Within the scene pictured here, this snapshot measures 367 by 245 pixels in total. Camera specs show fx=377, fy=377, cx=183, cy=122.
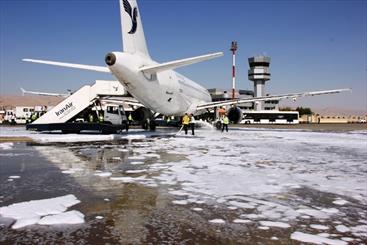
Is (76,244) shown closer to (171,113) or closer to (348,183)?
(348,183)

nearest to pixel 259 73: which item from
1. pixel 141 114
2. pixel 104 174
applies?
pixel 141 114

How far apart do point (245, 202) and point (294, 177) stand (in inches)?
115

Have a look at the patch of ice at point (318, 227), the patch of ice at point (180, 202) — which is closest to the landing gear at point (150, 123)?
the patch of ice at point (180, 202)

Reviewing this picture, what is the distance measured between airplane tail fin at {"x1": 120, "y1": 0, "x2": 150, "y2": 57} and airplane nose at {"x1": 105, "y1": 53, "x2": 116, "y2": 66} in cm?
238

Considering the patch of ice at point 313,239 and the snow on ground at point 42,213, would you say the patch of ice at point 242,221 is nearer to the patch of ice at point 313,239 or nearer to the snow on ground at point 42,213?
the patch of ice at point 313,239

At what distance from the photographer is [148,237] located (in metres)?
4.39

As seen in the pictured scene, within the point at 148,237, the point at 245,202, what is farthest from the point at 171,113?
the point at 148,237

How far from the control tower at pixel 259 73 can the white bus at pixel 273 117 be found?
58.5m

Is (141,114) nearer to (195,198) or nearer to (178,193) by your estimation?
(178,193)

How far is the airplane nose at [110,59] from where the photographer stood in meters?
18.2

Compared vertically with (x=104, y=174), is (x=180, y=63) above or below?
above

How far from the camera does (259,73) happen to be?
5330 inches

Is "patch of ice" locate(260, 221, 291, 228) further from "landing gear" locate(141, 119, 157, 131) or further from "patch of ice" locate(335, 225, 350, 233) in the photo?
"landing gear" locate(141, 119, 157, 131)

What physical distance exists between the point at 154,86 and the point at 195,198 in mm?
15894
